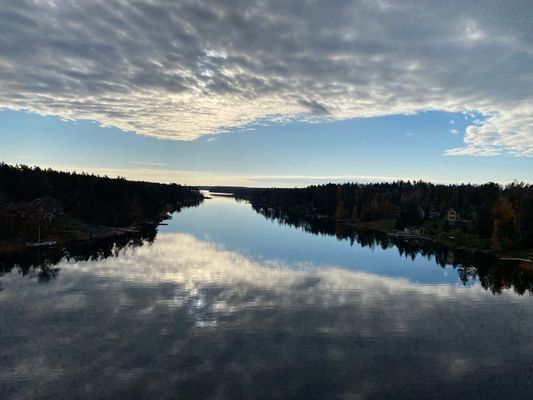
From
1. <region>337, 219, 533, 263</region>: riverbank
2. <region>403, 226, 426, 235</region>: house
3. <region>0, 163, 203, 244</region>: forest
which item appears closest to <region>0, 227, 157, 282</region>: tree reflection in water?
<region>0, 163, 203, 244</region>: forest

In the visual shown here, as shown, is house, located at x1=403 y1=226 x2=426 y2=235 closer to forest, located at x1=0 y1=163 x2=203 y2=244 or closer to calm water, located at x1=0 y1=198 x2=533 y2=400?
calm water, located at x1=0 y1=198 x2=533 y2=400

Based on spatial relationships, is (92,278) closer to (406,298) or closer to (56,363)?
(56,363)

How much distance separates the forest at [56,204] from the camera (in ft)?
399

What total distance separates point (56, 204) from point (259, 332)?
118589mm

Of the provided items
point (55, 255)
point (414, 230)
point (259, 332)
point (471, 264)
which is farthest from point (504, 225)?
point (55, 255)

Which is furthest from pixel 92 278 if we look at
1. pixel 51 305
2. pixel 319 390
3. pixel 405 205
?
pixel 405 205

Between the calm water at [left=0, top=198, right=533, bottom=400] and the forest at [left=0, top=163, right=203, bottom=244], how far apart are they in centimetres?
3514

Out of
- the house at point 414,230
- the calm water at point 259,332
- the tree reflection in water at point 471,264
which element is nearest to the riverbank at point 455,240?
the house at point 414,230

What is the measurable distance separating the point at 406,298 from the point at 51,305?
2111 inches

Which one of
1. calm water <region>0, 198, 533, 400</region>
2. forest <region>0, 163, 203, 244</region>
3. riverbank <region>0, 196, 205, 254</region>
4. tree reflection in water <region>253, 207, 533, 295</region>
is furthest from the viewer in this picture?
forest <region>0, 163, 203, 244</region>

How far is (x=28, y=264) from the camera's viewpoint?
87.4m

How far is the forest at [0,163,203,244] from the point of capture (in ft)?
399

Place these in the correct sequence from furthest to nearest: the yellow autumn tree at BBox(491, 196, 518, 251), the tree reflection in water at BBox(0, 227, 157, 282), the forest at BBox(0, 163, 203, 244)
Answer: the forest at BBox(0, 163, 203, 244)
the yellow autumn tree at BBox(491, 196, 518, 251)
the tree reflection in water at BBox(0, 227, 157, 282)

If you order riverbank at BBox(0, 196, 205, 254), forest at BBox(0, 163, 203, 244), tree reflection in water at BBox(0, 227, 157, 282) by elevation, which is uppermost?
forest at BBox(0, 163, 203, 244)
